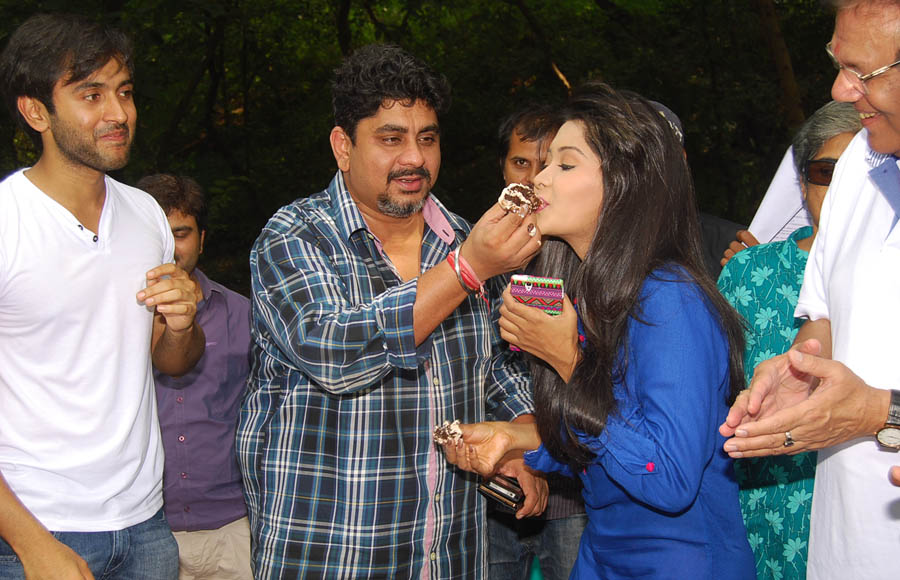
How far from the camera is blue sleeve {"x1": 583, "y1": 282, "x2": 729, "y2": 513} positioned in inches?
78.6

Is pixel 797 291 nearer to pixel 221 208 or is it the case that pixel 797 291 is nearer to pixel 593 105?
pixel 593 105

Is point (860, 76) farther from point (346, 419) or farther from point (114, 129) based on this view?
point (114, 129)

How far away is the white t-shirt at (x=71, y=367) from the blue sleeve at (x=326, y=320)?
0.46 metres

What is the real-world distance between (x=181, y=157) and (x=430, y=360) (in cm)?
694

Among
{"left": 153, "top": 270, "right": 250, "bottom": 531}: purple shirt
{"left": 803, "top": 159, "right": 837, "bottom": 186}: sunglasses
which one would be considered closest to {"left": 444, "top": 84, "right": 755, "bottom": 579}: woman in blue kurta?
{"left": 803, "top": 159, "right": 837, "bottom": 186}: sunglasses

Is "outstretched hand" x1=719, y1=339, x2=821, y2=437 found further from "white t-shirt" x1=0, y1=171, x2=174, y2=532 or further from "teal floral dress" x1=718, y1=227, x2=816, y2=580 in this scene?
"white t-shirt" x1=0, y1=171, x2=174, y2=532

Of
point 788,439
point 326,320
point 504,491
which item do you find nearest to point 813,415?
point 788,439

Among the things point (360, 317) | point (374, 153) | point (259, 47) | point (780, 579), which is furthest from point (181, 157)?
point (780, 579)

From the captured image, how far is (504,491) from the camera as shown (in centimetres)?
276

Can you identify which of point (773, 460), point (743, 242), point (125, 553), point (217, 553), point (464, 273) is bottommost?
point (217, 553)

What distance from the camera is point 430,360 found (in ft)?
9.37

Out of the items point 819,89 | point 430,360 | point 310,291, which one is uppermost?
point 819,89

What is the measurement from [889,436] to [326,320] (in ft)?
5.09

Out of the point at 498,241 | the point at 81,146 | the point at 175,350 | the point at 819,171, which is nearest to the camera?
the point at 498,241
